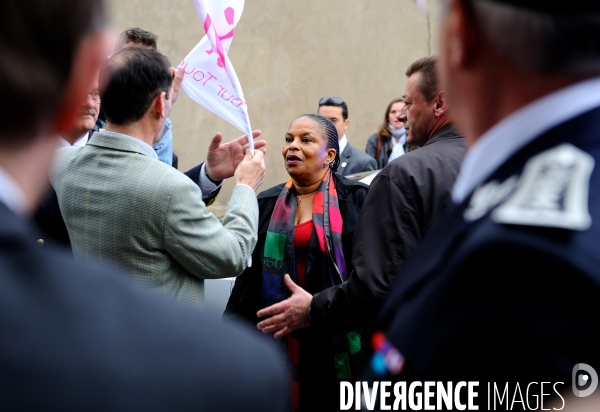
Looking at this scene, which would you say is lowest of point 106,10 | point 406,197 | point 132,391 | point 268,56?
point 132,391

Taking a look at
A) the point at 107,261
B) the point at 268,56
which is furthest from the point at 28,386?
the point at 268,56

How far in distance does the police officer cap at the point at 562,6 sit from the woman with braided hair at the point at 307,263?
9.25 feet

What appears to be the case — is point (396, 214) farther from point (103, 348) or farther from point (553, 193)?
point (103, 348)

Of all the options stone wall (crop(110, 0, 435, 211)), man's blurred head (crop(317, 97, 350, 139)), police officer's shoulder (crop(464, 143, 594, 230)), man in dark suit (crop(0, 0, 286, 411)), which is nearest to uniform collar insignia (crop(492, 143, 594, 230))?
police officer's shoulder (crop(464, 143, 594, 230))

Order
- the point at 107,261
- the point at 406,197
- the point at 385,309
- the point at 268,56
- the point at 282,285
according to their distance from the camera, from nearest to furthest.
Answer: the point at 385,309
the point at 107,261
the point at 406,197
the point at 282,285
the point at 268,56

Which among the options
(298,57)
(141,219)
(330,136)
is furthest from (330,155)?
(298,57)

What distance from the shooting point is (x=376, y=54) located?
35.3ft

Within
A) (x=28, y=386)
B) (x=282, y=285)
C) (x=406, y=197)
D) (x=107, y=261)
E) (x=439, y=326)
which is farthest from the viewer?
(x=282, y=285)

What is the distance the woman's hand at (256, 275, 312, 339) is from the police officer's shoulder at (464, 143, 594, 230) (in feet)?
8.38

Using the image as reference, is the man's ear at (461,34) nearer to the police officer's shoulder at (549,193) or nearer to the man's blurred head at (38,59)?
the police officer's shoulder at (549,193)

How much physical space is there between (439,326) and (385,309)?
0.18 meters

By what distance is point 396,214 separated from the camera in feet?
9.98

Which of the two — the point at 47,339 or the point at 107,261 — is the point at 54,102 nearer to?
the point at 47,339

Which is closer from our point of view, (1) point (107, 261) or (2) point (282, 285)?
(1) point (107, 261)
